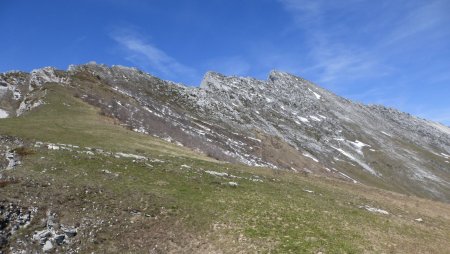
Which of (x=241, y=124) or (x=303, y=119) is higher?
(x=303, y=119)

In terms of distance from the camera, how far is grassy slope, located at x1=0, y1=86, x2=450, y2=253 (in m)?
28.2

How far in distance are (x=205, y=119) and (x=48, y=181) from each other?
87.4 m

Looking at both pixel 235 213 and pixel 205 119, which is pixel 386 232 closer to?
pixel 235 213

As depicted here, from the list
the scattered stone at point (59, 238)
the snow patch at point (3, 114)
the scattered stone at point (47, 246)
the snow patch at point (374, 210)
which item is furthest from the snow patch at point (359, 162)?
the scattered stone at point (47, 246)

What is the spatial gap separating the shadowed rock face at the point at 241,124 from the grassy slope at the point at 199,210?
31830 mm

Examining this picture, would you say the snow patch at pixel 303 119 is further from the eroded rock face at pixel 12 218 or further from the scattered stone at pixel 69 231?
the eroded rock face at pixel 12 218

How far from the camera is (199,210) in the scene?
31.9 m

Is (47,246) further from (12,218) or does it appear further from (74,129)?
(74,129)

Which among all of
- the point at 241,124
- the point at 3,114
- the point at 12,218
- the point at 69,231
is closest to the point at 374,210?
the point at 69,231

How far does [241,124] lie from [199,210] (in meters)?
100

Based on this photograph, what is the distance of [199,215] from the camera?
102 feet

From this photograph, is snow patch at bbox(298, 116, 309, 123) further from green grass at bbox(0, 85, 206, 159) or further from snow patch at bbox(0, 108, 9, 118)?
snow patch at bbox(0, 108, 9, 118)

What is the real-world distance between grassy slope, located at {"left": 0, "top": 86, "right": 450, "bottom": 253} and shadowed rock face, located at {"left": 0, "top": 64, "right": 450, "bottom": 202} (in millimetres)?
31830

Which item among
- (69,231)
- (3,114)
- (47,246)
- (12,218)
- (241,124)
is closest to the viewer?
(47,246)
